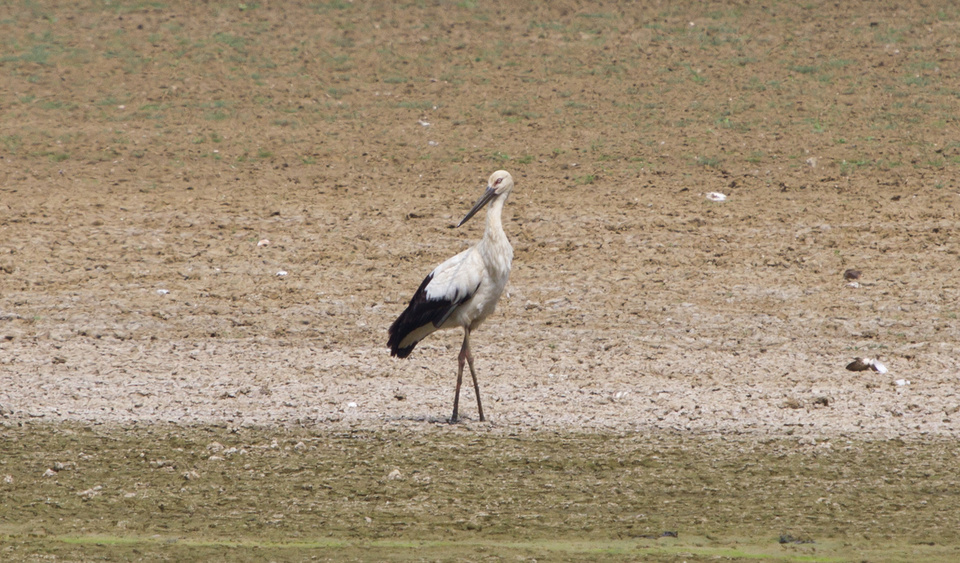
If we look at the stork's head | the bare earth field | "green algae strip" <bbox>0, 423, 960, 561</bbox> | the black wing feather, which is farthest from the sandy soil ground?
the stork's head

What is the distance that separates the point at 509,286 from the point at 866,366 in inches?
115

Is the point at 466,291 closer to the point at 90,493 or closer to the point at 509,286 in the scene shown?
the point at 90,493

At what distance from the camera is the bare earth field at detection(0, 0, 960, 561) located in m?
5.95

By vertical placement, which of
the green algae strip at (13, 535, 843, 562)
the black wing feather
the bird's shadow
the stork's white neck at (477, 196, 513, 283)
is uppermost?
the stork's white neck at (477, 196, 513, 283)

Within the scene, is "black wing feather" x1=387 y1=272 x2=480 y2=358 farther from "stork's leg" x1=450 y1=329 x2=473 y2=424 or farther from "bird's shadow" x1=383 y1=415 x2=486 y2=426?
"bird's shadow" x1=383 y1=415 x2=486 y2=426

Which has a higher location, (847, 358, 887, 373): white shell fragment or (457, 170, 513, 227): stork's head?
(457, 170, 513, 227): stork's head

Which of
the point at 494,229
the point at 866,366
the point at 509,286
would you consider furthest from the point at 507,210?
the point at 866,366

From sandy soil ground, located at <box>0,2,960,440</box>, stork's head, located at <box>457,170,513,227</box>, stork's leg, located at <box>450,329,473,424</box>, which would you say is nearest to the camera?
stork's leg, located at <box>450,329,473,424</box>

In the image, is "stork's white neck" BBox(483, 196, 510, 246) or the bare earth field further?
"stork's white neck" BBox(483, 196, 510, 246)

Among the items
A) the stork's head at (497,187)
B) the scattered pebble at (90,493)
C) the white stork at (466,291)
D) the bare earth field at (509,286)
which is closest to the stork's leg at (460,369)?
the white stork at (466,291)

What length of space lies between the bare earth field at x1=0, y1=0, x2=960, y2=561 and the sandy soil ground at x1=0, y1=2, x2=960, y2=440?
0.04 meters

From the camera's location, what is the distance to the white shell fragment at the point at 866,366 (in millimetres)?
8070

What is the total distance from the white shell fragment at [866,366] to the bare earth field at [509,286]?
0.25ft

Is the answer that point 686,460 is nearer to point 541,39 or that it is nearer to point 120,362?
point 120,362
